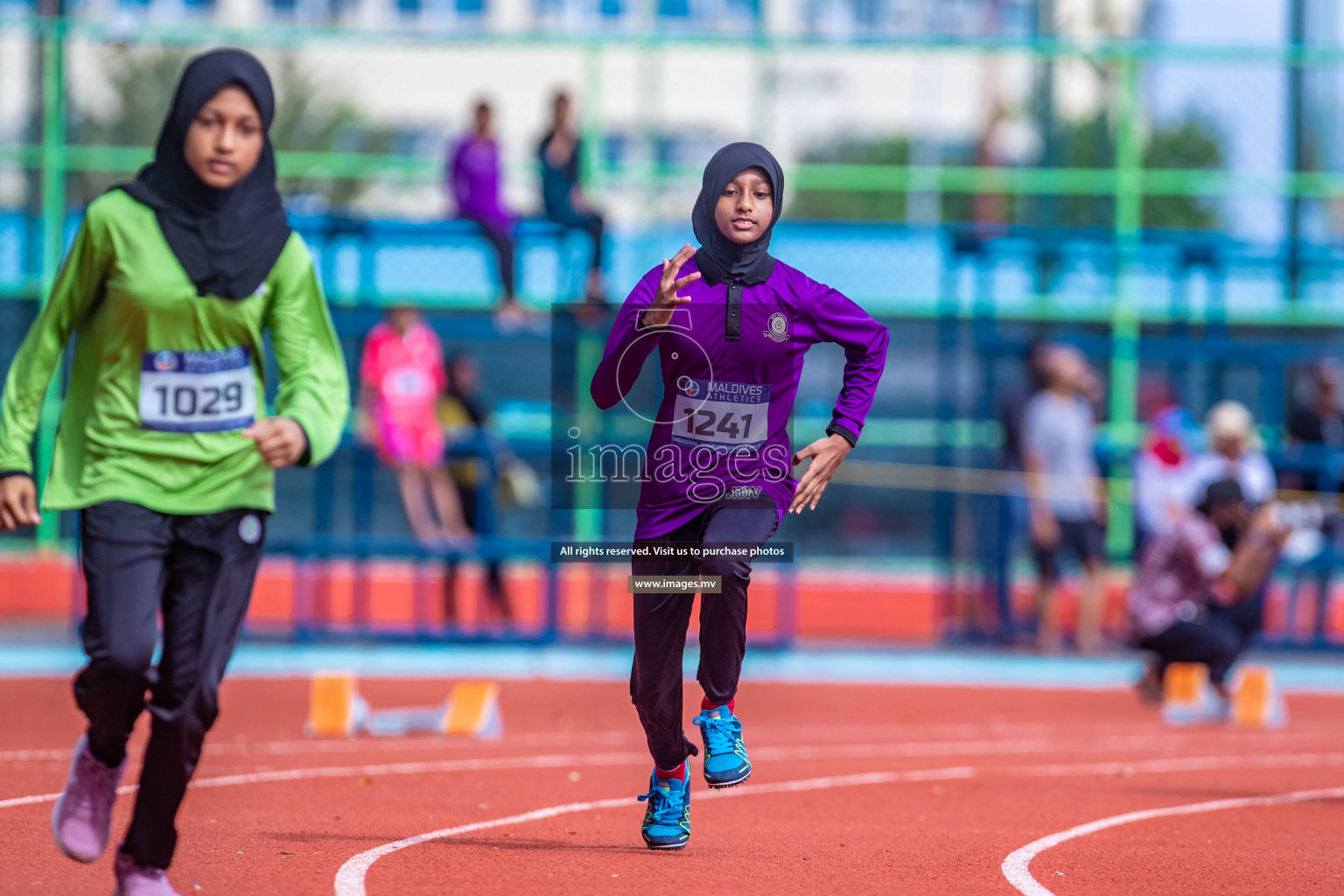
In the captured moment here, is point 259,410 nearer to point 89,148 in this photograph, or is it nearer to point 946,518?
point 946,518

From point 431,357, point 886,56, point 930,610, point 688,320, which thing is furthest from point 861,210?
point 688,320

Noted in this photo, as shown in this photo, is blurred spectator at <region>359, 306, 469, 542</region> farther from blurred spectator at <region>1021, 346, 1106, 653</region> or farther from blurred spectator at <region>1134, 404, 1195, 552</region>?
blurred spectator at <region>1134, 404, 1195, 552</region>

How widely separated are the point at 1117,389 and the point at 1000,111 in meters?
3.42

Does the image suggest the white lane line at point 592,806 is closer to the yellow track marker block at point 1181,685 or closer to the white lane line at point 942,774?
the white lane line at point 942,774

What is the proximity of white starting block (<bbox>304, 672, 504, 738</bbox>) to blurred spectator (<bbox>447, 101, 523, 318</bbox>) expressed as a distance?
5.11 meters

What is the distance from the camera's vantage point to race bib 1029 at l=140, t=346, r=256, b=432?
513 centimetres

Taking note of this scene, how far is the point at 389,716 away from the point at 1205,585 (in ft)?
17.9

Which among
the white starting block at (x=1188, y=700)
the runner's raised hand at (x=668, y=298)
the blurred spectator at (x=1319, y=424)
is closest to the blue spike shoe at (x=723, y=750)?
the runner's raised hand at (x=668, y=298)

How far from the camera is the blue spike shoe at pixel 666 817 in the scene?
6348 mm

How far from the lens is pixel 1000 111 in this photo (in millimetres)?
18922

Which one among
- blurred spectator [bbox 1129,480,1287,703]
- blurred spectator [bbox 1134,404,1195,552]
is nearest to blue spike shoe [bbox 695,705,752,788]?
blurred spectator [bbox 1129,480,1287,703]

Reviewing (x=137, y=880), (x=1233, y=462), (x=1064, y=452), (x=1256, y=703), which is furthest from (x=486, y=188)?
(x=137, y=880)

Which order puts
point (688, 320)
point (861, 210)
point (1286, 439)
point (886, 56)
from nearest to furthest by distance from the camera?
point (688, 320) → point (1286, 439) → point (886, 56) → point (861, 210)

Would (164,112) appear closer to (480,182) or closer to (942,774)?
(480,182)
